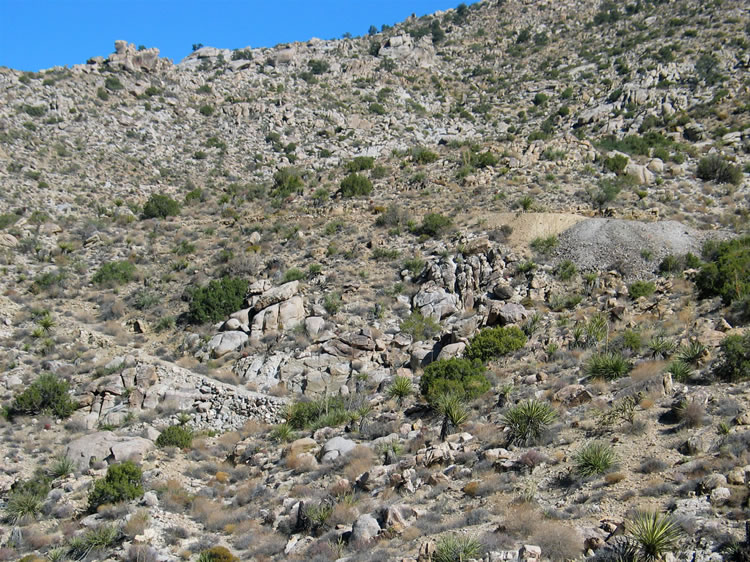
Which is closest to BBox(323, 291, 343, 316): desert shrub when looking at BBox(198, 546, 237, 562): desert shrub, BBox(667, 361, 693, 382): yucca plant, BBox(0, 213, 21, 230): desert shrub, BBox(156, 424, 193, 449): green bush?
BBox(156, 424, 193, 449): green bush

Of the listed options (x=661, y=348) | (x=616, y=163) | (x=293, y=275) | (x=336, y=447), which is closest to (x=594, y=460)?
(x=661, y=348)

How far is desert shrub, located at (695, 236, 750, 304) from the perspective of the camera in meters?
17.0

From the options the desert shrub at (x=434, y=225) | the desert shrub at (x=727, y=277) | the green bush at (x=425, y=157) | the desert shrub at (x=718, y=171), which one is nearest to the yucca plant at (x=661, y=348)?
the desert shrub at (x=727, y=277)

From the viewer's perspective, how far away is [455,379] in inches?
647

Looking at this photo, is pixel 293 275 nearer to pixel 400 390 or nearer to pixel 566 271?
pixel 400 390

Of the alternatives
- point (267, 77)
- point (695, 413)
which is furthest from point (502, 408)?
point (267, 77)

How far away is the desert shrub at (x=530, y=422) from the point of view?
12.4m

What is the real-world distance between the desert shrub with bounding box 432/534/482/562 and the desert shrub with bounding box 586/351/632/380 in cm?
726

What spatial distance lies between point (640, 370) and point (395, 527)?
7602 millimetres

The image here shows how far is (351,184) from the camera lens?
33344 mm

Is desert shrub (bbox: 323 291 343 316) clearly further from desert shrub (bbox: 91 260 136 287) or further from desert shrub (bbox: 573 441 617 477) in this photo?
desert shrub (bbox: 573 441 617 477)

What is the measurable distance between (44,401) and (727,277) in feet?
70.6

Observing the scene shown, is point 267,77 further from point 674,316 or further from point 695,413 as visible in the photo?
point 695,413

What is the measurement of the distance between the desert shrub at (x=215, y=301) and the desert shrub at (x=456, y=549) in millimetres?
16516
